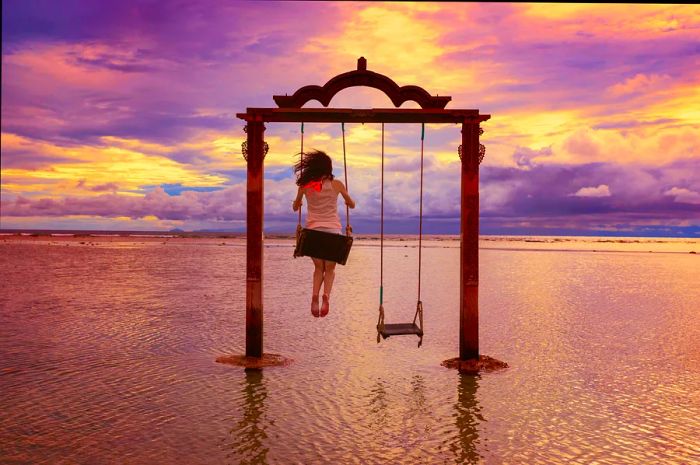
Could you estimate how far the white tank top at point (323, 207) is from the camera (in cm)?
1000

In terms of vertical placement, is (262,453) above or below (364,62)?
below

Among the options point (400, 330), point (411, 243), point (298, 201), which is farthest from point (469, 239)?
point (411, 243)

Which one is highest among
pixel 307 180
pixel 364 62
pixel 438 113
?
pixel 364 62

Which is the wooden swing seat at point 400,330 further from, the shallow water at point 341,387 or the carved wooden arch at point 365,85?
the carved wooden arch at point 365,85

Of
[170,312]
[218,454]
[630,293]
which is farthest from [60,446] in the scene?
[630,293]

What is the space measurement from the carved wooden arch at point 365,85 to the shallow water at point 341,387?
4548 millimetres

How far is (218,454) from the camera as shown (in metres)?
6.30

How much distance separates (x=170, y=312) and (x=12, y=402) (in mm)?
8447

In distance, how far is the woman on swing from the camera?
9992 mm

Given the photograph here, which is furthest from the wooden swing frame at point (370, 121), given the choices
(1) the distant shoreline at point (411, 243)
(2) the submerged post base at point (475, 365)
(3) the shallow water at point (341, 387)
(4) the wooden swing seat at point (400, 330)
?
Result: (1) the distant shoreline at point (411, 243)

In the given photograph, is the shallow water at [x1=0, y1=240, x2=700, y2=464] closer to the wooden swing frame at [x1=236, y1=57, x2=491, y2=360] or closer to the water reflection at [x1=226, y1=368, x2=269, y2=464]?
the water reflection at [x1=226, y1=368, x2=269, y2=464]

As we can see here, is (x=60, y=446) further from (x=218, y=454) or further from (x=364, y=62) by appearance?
(x=364, y=62)

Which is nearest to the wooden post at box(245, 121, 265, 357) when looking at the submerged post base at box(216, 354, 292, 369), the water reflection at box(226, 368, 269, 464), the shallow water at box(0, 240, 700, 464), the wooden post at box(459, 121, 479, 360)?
the submerged post base at box(216, 354, 292, 369)

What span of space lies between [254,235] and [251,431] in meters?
4.22
